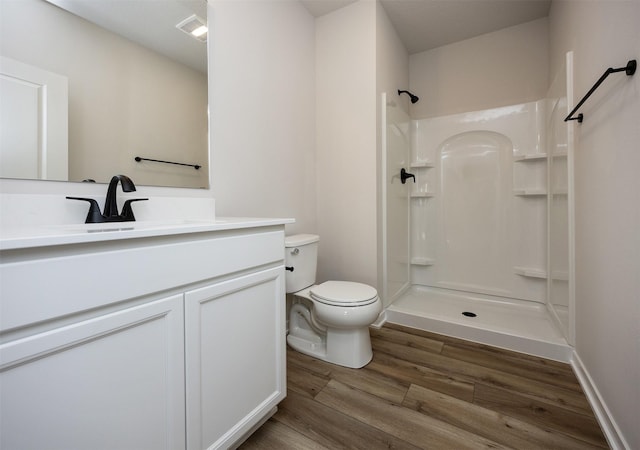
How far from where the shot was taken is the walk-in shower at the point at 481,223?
6.21 ft

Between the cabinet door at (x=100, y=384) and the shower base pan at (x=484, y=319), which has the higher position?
the cabinet door at (x=100, y=384)

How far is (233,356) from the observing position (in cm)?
95

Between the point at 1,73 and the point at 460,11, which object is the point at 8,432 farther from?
the point at 460,11

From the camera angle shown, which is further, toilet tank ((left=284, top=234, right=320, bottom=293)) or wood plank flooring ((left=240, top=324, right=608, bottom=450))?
toilet tank ((left=284, top=234, right=320, bottom=293))

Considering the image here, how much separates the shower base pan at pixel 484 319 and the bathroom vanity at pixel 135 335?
1.39 metres

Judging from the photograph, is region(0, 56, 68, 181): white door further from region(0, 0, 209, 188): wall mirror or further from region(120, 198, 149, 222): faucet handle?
region(120, 198, 149, 222): faucet handle

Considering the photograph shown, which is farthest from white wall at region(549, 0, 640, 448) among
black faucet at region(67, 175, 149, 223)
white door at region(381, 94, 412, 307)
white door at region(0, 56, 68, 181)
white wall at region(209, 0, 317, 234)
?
white door at region(0, 56, 68, 181)

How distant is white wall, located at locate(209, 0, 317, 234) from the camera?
4.97 ft

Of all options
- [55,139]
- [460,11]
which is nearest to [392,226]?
[460,11]

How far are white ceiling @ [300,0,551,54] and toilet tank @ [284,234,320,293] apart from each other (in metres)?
1.80

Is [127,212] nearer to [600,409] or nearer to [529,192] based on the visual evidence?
[600,409]

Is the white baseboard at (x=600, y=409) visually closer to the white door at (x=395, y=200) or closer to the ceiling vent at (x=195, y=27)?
the white door at (x=395, y=200)

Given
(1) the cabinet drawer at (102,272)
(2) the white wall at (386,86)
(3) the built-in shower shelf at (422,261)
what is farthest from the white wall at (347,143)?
(1) the cabinet drawer at (102,272)

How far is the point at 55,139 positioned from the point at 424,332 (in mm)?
2261
